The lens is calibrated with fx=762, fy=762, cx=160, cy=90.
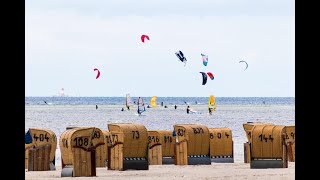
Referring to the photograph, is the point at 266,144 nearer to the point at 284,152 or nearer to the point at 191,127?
the point at 284,152

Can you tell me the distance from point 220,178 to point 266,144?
4025 millimetres

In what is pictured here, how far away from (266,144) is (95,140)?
657cm

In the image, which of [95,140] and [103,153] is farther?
[103,153]
